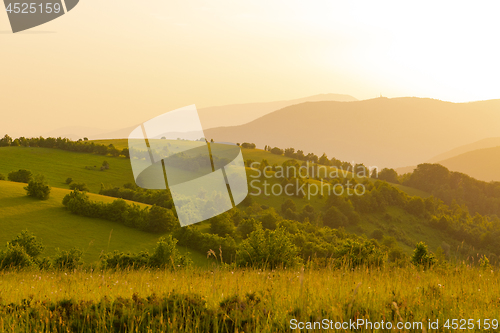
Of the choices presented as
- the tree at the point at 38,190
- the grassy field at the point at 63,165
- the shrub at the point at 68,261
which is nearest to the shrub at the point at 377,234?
the grassy field at the point at 63,165

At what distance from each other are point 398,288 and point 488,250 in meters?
113

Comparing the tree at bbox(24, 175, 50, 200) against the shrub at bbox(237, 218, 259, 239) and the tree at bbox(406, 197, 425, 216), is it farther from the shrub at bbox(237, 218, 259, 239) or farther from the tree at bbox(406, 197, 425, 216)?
the tree at bbox(406, 197, 425, 216)

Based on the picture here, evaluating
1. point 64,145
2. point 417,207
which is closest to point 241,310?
point 417,207

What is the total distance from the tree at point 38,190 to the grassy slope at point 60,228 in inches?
41.6

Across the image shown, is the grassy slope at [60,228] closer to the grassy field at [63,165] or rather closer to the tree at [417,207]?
the grassy field at [63,165]

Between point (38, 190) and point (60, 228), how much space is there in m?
13.4

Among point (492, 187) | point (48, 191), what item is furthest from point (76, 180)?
point (492, 187)

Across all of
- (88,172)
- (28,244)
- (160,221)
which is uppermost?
(88,172)

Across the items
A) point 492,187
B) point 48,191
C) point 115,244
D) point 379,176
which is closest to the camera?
point 115,244

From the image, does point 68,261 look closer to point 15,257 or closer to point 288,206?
point 15,257

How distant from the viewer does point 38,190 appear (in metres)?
60.1

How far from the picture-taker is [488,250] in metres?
94.2

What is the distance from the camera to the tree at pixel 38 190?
59938mm

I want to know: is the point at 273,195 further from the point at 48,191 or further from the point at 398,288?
the point at 398,288
